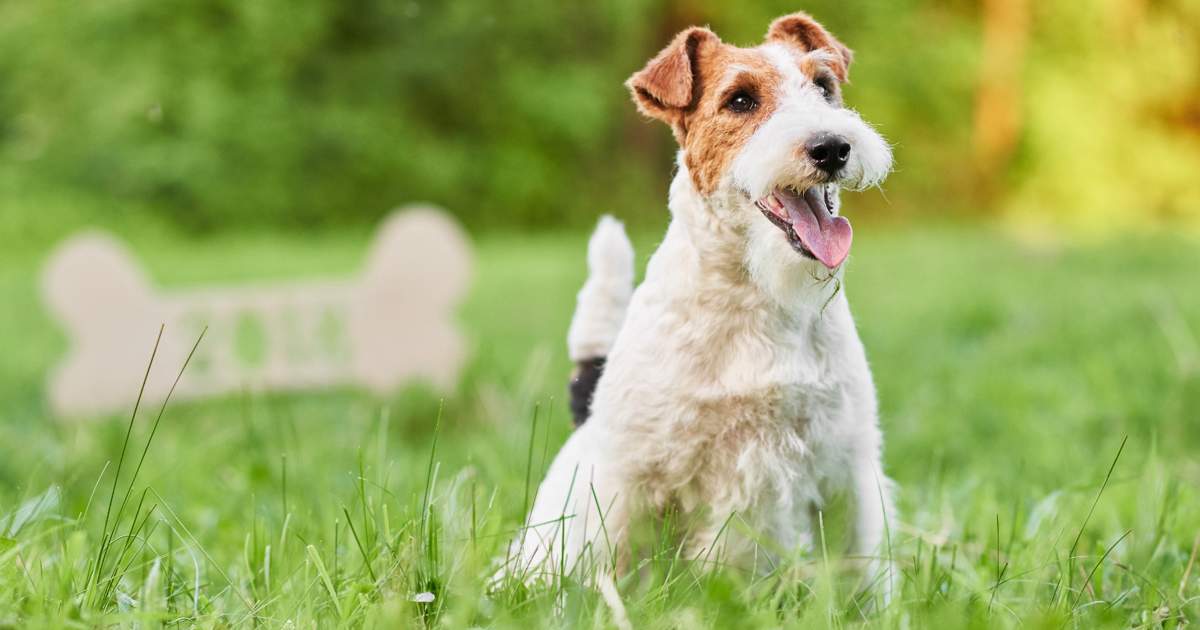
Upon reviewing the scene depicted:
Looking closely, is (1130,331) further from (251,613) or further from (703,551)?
(251,613)

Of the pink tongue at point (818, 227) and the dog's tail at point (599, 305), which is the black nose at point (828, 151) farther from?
the dog's tail at point (599, 305)

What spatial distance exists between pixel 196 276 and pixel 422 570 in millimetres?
10216

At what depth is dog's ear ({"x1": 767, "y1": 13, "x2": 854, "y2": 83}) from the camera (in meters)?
2.42

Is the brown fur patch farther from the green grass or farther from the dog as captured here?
the green grass

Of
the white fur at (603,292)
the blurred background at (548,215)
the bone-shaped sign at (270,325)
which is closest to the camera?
the white fur at (603,292)

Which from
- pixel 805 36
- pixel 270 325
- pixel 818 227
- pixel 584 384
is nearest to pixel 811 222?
pixel 818 227

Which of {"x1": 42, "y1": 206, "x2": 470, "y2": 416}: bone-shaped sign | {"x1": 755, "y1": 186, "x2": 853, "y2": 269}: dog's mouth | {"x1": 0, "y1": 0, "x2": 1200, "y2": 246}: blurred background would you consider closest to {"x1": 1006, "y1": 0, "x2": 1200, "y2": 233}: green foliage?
{"x1": 0, "y1": 0, "x2": 1200, "y2": 246}: blurred background

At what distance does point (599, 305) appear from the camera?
8.80 feet

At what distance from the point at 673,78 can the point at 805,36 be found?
320mm

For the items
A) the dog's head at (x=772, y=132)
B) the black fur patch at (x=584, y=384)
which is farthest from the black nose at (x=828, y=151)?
the black fur patch at (x=584, y=384)

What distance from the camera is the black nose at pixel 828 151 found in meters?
2.02

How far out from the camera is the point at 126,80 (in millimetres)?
17359

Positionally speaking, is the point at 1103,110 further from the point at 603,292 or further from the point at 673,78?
the point at 673,78

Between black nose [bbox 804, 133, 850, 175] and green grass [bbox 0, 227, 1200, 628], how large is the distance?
2.32ft
